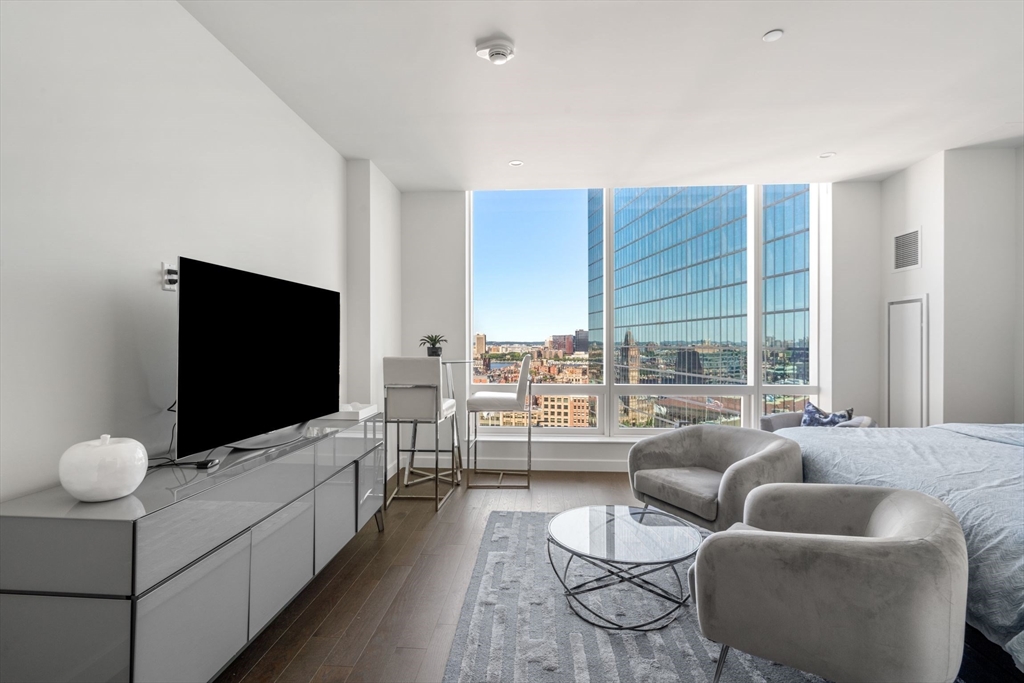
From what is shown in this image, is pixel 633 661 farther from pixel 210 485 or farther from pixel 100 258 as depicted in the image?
pixel 100 258

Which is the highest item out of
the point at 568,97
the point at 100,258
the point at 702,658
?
Result: the point at 568,97

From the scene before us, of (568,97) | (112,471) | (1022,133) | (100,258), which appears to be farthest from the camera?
(1022,133)

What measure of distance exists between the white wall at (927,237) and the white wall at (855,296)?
126 millimetres

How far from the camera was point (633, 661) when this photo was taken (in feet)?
6.33

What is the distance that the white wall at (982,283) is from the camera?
3.92 m

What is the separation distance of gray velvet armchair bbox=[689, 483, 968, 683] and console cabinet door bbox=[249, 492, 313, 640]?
1538mm

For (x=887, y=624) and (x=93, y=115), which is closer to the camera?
(x=887, y=624)

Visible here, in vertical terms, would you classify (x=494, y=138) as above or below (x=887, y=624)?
above

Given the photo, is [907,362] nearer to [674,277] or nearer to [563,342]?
[674,277]

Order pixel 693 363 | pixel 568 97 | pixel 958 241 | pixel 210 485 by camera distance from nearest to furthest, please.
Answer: pixel 210 485 < pixel 568 97 < pixel 958 241 < pixel 693 363

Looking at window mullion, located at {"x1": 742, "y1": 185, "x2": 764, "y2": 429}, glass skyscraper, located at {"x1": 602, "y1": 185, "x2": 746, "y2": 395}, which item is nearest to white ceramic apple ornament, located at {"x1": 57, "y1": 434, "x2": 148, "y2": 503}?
glass skyscraper, located at {"x1": 602, "y1": 185, "x2": 746, "y2": 395}

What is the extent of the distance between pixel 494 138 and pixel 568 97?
0.78m

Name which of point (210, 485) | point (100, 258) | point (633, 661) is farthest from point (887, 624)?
point (100, 258)

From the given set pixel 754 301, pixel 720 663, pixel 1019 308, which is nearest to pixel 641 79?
pixel 720 663
